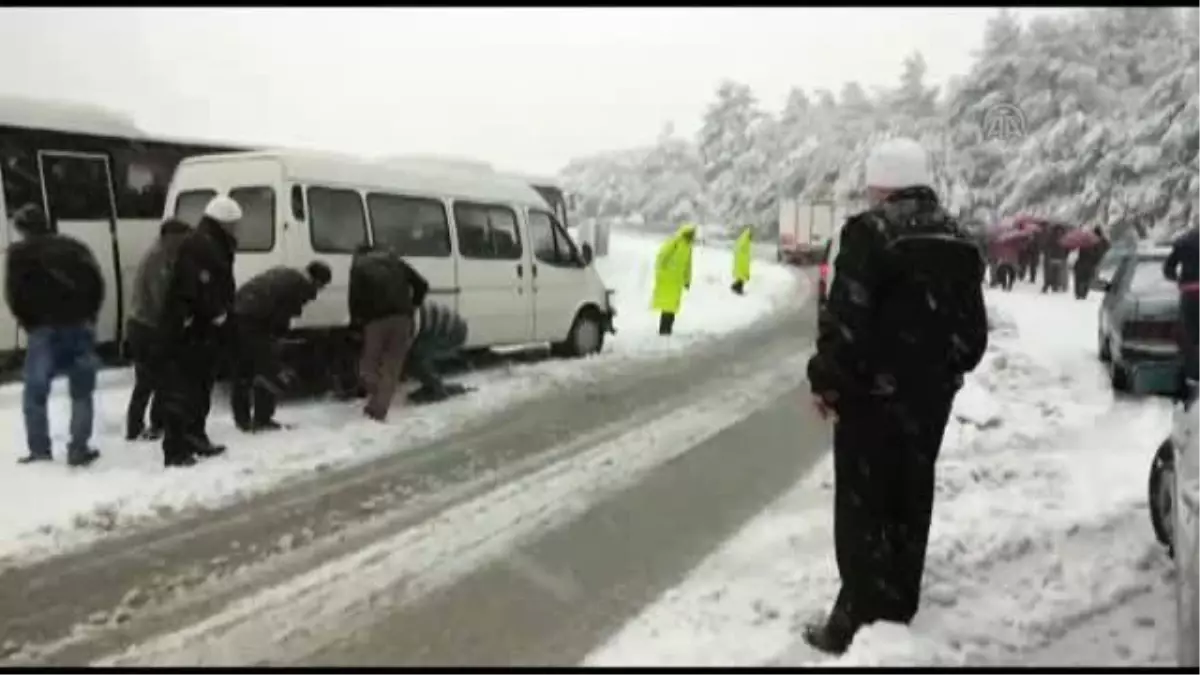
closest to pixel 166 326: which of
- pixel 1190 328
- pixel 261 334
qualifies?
pixel 261 334

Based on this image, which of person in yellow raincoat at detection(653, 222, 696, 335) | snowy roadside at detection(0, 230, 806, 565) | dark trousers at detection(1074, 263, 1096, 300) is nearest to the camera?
snowy roadside at detection(0, 230, 806, 565)

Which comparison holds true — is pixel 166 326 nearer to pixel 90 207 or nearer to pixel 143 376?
pixel 143 376

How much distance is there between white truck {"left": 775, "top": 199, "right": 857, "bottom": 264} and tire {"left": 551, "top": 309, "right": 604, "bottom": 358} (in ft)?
8.41

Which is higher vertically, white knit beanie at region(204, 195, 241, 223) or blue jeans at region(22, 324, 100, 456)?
white knit beanie at region(204, 195, 241, 223)

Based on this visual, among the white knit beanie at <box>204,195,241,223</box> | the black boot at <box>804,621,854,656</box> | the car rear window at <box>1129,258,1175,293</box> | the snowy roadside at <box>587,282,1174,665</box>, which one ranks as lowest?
the snowy roadside at <box>587,282,1174,665</box>

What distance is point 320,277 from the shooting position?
27.8ft

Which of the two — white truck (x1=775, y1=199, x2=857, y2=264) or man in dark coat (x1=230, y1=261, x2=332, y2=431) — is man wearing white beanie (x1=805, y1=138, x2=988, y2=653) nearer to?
man in dark coat (x1=230, y1=261, x2=332, y2=431)

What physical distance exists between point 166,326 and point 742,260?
1490 cm

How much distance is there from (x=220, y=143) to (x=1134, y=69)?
8.90 m

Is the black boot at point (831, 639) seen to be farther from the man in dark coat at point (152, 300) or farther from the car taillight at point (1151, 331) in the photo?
the car taillight at point (1151, 331)

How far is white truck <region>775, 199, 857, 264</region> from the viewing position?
1230cm

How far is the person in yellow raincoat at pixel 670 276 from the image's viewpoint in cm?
1546

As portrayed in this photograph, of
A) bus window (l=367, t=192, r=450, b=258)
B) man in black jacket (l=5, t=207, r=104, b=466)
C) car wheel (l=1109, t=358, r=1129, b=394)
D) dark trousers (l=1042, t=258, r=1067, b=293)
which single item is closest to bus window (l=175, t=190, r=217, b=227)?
bus window (l=367, t=192, r=450, b=258)

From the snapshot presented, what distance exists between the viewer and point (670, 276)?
15.5m
